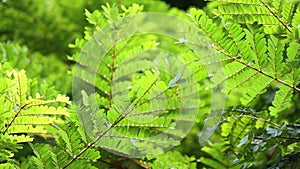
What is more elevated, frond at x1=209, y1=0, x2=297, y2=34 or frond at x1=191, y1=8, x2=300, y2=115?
frond at x1=209, y1=0, x2=297, y2=34

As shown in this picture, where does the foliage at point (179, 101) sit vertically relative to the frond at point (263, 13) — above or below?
below

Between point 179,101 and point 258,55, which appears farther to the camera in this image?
point 179,101

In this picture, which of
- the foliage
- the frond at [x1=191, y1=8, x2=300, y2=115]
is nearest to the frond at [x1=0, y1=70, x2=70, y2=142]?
the foliage

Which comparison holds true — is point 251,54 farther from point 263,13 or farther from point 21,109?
point 21,109

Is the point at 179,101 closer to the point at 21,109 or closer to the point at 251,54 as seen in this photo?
the point at 251,54

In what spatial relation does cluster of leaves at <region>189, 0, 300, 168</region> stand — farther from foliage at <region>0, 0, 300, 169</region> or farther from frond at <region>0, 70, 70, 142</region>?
frond at <region>0, 70, 70, 142</region>

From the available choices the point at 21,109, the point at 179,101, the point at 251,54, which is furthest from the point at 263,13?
the point at 21,109

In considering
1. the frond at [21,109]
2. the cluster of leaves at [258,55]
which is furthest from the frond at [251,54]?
the frond at [21,109]

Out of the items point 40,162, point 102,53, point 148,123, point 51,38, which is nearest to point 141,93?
point 148,123

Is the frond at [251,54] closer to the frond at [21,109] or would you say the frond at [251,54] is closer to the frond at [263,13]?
the frond at [263,13]

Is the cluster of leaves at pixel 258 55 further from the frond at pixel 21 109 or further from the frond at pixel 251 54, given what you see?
the frond at pixel 21 109

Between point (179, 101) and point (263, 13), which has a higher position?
point (263, 13)

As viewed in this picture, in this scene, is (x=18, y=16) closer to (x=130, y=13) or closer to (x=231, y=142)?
(x=130, y=13)
